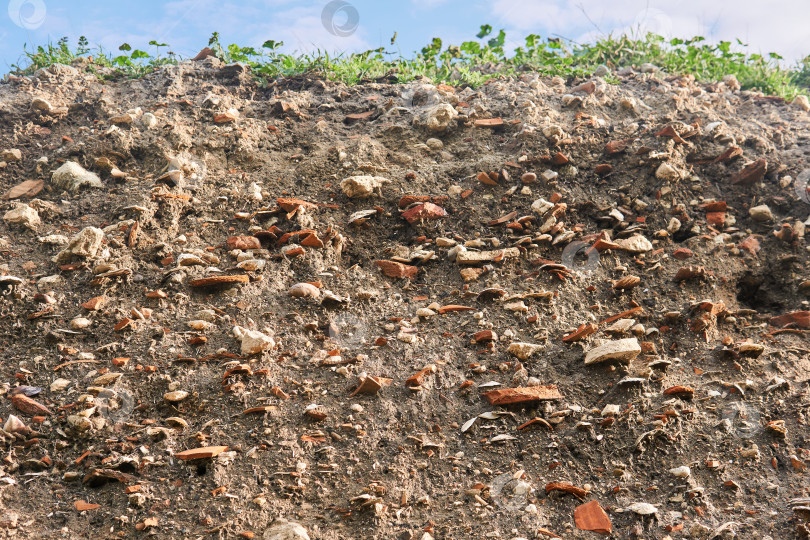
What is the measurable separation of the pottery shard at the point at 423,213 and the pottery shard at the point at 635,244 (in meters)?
1.00

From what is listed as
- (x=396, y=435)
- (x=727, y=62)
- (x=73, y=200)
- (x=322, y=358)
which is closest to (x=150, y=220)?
(x=73, y=200)

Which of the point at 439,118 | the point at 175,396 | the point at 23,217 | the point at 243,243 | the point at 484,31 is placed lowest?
the point at 175,396

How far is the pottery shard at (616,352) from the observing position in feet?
8.52

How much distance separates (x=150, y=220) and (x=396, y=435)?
188cm

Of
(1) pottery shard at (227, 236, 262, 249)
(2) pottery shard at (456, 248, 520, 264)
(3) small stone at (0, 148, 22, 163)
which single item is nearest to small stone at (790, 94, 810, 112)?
(2) pottery shard at (456, 248, 520, 264)

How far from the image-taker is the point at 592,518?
208cm

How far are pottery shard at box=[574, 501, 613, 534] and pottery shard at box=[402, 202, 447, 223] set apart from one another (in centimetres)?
179

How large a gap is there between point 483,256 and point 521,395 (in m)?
0.92

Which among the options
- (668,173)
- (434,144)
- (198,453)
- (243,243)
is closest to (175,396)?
(198,453)

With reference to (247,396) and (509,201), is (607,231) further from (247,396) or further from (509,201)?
(247,396)

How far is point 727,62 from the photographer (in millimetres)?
5508

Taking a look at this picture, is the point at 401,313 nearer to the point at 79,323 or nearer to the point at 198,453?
the point at 198,453

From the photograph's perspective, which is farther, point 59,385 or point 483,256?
point 483,256

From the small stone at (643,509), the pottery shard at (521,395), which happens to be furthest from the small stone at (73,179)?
the small stone at (643,509)
